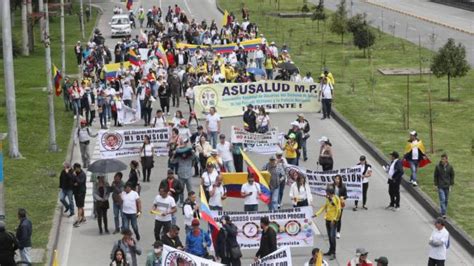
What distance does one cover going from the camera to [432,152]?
3353 cm

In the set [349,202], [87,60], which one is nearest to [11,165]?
[349,202]

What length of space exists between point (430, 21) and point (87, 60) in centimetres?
3387

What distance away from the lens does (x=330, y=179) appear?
85.5ft

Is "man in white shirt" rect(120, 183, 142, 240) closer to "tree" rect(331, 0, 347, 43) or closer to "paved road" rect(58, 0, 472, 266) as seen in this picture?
"paved road" rect(58, 0, 472, 266)

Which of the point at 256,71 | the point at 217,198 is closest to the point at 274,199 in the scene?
the point at 217,198

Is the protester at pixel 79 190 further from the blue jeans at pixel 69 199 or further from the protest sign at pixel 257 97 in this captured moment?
the protest sign at pixel 257 97

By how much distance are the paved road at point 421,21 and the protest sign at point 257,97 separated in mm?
17940

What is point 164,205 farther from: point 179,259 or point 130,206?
point 179,259

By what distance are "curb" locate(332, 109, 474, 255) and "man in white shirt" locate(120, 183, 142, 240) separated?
22.5 ft

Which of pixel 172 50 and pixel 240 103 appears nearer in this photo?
pixel 240 103

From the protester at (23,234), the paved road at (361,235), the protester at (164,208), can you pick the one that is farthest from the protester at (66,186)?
the protester at (23,234)

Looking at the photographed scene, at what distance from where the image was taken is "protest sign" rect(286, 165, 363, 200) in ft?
86.0

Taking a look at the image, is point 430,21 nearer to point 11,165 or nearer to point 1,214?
point 11,165

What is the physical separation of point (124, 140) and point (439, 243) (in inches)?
478
